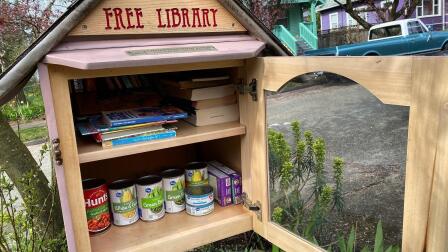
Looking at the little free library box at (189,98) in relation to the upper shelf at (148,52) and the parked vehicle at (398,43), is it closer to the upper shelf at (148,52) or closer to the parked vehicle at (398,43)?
the upper shelf at (148,52)

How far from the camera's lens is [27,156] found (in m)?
1.59

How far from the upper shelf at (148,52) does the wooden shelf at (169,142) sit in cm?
29

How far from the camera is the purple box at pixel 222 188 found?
4.62ft

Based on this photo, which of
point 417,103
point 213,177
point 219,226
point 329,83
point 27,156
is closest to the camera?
point 417,103

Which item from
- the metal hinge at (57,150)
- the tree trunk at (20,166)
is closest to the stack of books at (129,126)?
the metal hinge at (57,150)

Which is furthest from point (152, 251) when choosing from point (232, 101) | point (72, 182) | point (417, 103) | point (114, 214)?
point (417, 103)

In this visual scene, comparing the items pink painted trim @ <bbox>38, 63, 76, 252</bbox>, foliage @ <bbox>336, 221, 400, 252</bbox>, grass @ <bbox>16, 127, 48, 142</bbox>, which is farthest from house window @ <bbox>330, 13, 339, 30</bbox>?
pink painted trim @ <bbox>38, 63, 76, 252</bbox>

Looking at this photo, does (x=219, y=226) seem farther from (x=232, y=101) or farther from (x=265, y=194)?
(x=232, y=101)

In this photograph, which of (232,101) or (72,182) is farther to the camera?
(232,101)

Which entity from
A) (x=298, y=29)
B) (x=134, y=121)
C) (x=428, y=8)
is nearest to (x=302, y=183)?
(x=134, y=121)

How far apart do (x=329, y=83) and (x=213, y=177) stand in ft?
2.26

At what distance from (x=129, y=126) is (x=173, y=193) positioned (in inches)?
14.6

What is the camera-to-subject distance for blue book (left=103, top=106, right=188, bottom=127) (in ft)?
3.84

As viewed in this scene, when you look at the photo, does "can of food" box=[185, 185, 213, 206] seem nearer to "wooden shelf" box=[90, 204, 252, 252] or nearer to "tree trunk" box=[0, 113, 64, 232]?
"wooden shelf" box=[90, 204, 252, 252]
